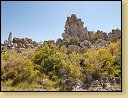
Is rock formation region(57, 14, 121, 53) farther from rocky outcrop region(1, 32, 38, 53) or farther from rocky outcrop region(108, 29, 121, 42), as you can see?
rocky outcrop region(1, 32, 38, 53)

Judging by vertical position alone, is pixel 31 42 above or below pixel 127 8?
below

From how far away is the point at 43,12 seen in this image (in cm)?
294

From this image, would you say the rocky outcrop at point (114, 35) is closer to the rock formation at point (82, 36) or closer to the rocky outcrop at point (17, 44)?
the rock formation at point (82, 36)

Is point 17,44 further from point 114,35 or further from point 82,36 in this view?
point 114,35

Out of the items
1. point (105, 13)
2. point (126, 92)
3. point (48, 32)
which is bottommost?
point (126, 92)

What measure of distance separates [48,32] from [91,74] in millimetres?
549

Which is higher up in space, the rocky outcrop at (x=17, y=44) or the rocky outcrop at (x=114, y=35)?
the rocky outcrop at (x=114, y=35)

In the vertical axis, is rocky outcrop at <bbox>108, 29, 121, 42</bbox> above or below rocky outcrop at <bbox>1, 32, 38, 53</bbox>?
above

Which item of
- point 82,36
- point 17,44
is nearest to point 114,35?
point 82,36

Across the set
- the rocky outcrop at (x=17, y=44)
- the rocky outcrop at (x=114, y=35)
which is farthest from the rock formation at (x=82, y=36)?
the rocky outcrop at (x=17, y=44)

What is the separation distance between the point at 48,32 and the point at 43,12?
19 cm

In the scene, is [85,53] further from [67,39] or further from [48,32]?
[48,32]

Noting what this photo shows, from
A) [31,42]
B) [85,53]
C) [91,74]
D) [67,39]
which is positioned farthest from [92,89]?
[31,42]

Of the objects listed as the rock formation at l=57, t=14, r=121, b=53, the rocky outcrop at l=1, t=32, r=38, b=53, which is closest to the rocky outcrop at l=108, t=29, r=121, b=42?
the rock formation at l=57, t=14, r=121, b=53
